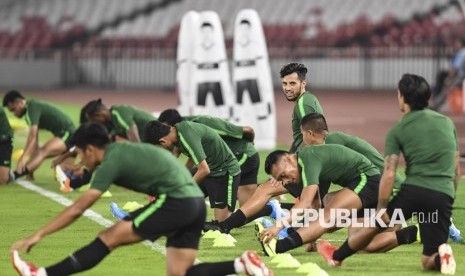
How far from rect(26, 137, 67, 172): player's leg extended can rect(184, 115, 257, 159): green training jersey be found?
586 centimetres

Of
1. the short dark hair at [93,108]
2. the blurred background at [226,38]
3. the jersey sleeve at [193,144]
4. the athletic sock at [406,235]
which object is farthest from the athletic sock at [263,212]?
the blurred background at [226,38]

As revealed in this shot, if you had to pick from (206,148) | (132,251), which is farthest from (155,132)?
(206,148)

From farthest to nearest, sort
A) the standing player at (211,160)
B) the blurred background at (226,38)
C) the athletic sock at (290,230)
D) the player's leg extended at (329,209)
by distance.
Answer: the blurred background at (226,38) → the standing player at (211,160) → the athletic sock at (290,230) → the player's leg extended at (329,209)

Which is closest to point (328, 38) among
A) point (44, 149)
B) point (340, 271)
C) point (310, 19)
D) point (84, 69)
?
point (310, 19)

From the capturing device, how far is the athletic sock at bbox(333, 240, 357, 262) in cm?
1214

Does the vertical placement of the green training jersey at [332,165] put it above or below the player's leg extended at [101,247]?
above

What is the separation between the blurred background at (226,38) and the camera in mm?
47562

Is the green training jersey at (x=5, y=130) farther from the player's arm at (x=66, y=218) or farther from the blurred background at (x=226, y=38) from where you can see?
the blurred background at (x=226, y=38)

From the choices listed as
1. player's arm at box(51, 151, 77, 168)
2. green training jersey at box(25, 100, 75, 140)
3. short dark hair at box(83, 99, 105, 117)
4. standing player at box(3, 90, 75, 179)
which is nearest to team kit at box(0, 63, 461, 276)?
short dark hair at box(83, 99, 105, 117)

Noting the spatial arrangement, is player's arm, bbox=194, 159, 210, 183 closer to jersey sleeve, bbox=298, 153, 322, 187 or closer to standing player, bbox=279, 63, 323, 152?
standing player, bbox=279, 63, 323, 152

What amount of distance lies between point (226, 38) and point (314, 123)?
3845 centimetres

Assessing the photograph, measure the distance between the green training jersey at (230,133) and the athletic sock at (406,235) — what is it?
3.20 metres

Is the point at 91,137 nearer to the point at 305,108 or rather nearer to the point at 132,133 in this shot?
the point at 305,108

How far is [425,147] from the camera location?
1155cm
